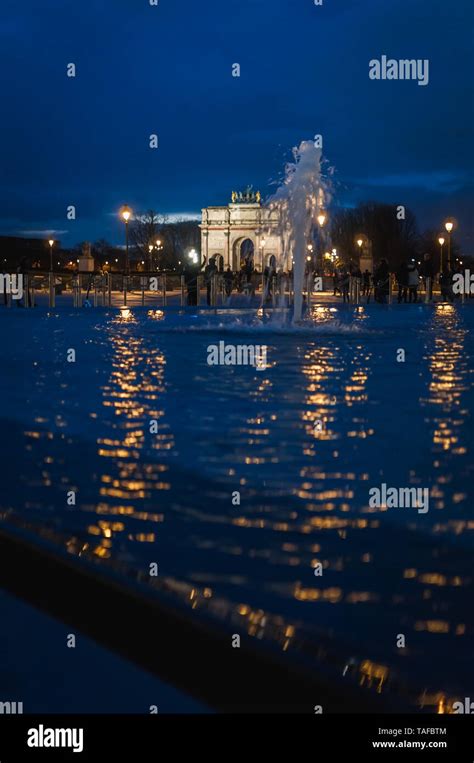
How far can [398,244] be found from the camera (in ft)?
360

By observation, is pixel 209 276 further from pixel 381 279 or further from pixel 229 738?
pixel 229 738

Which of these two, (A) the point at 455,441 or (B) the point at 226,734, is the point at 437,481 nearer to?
(A) the point at 455,441

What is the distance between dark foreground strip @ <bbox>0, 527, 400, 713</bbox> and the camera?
10.1 feet

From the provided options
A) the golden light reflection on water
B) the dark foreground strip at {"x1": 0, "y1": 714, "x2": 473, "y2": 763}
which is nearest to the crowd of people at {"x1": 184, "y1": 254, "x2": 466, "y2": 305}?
the golden light reflection on water

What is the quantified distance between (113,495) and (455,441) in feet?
8.10

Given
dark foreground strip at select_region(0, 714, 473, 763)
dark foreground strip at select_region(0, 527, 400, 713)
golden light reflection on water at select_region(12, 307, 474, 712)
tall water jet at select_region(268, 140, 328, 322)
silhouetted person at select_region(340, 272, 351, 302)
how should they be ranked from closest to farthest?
dark foreground strip at select_region(0, 714, 473, 763) → dark foreground strip at select_region(0, 527, 400, 713) → golden light reflection on water at select_region(12, 307, 474, 712) → tall water jet at select_region(268, 140, 328, 322) → silhouetted person at select_region(340, 272, 351, 302)

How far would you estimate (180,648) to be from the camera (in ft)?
11.2

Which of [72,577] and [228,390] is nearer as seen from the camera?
[72,577]

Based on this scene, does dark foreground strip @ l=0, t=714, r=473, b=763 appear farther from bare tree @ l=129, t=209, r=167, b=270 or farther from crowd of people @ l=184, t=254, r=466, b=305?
bare tree @ l=129, t=209, r=167, b=270

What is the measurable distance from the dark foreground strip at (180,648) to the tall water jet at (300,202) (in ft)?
59.0

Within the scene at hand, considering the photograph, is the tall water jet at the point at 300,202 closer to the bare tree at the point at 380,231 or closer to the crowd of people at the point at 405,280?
the crowd of people at the point at 405,280

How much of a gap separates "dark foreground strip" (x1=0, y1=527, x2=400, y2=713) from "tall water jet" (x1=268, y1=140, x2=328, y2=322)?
18.0 m

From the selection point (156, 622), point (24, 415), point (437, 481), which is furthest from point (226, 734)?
point (24, 415)

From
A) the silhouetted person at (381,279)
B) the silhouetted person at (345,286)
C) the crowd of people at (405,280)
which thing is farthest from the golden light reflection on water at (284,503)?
the silhouetted person at (345,286)
